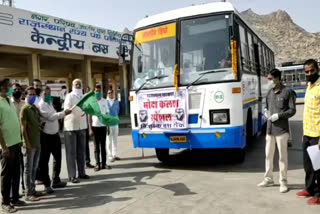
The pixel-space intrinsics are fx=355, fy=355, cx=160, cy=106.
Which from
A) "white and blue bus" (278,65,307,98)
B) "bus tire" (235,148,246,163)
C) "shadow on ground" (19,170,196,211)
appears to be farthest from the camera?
"white and blue bus" (278,65,307,98)

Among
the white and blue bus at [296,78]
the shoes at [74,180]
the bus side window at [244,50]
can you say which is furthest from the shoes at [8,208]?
the white and blue bus at [296,78]

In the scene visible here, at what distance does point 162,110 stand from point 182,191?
6.58ft

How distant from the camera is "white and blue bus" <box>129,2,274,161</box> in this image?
274 inches

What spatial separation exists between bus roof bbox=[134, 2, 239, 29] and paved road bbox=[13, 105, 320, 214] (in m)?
3.28

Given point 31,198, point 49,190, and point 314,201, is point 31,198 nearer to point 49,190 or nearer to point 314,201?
point 49,190

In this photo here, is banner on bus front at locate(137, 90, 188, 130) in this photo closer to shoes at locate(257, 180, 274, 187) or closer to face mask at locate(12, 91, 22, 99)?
shoes at locate(257, 180, 274, 187)

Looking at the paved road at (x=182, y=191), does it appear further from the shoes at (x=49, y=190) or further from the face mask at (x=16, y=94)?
the face mask at (x=16, y=94)

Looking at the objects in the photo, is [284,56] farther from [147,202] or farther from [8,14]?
[147,202]

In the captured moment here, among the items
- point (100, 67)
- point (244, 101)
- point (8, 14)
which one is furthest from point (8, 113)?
point (100, 67)

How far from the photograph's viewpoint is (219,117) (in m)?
6.98

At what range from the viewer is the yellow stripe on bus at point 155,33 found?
7.59m

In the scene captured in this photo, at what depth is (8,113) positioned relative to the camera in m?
5.50

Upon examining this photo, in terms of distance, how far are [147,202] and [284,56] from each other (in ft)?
235

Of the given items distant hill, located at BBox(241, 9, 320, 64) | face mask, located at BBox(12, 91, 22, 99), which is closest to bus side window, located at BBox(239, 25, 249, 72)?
face mask, located at BBox(12, 91, 22, 99)
